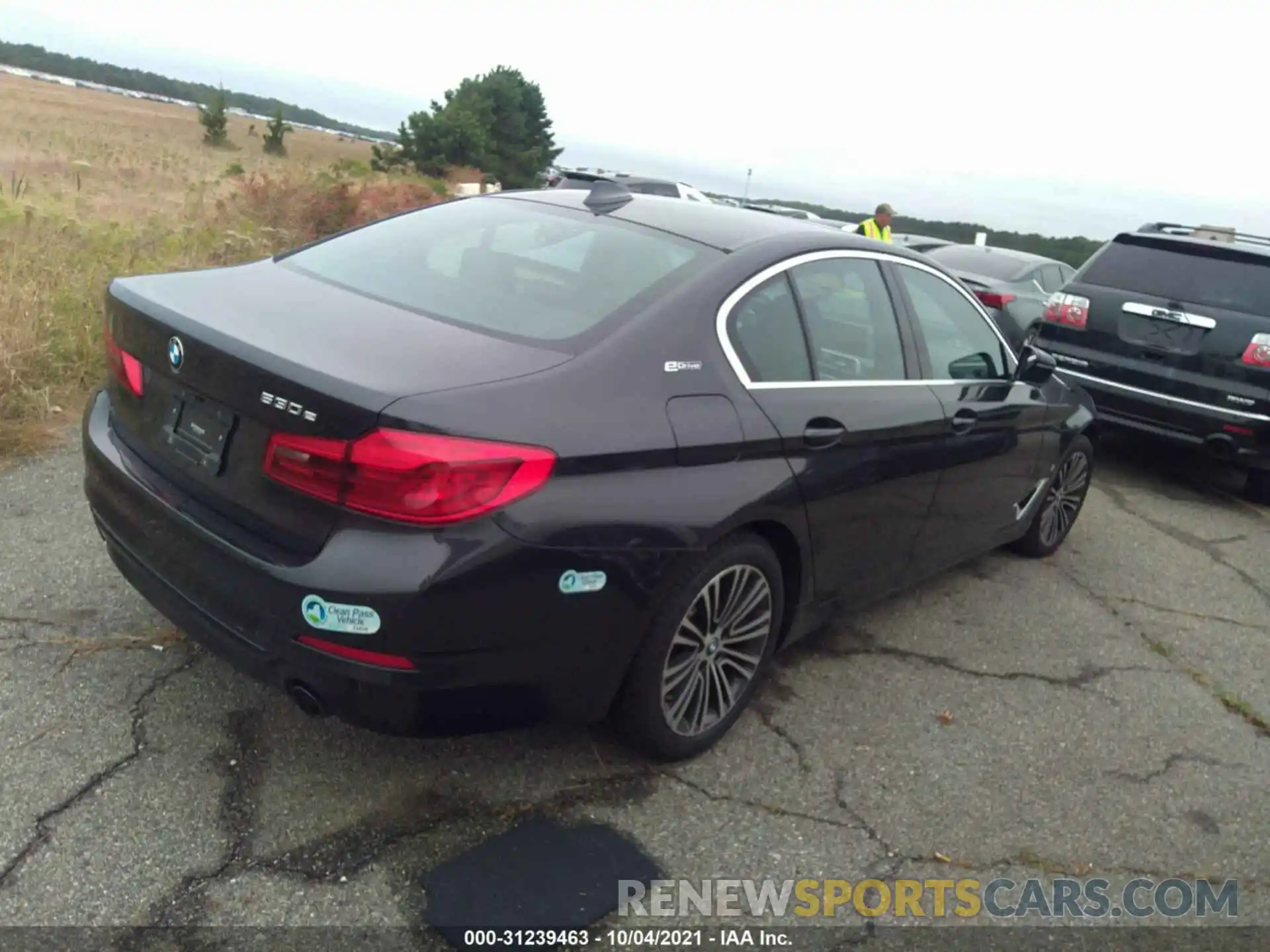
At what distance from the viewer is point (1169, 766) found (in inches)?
146

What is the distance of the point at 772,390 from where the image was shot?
10.6 ft

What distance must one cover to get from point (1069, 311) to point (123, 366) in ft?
21.0

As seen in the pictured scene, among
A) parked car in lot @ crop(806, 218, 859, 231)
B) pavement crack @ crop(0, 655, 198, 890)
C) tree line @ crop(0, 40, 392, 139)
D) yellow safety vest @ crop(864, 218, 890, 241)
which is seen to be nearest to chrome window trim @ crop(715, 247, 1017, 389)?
parked car in lot @ crop(806, 218, 859, 231)

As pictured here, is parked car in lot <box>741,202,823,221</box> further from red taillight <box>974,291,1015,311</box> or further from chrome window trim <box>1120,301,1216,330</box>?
chrome window trim <box>1120,301,1216,330</box>

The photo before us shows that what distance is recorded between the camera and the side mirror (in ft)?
15.6

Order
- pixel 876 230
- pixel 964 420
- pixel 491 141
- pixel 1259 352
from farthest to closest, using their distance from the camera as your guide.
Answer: pixel 491 141 < pixel 876 230 < pixel 1259 352 < pixel 964 420

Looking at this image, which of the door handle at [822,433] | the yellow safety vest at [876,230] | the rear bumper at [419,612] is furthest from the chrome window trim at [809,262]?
the yellow safety vest at [876,230]

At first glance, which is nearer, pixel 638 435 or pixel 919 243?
pixel 638 435

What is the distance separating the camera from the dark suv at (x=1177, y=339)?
6723mm

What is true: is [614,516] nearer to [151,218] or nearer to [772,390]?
[772,390]

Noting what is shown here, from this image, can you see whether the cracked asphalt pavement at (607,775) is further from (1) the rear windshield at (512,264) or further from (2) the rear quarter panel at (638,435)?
(1) the rear windshield at (512,264)

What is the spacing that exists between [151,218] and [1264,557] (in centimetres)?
953

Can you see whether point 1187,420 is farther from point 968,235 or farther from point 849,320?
point 968,235

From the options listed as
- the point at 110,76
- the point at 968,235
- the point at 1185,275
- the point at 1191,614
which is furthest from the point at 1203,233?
the point at 110,76
